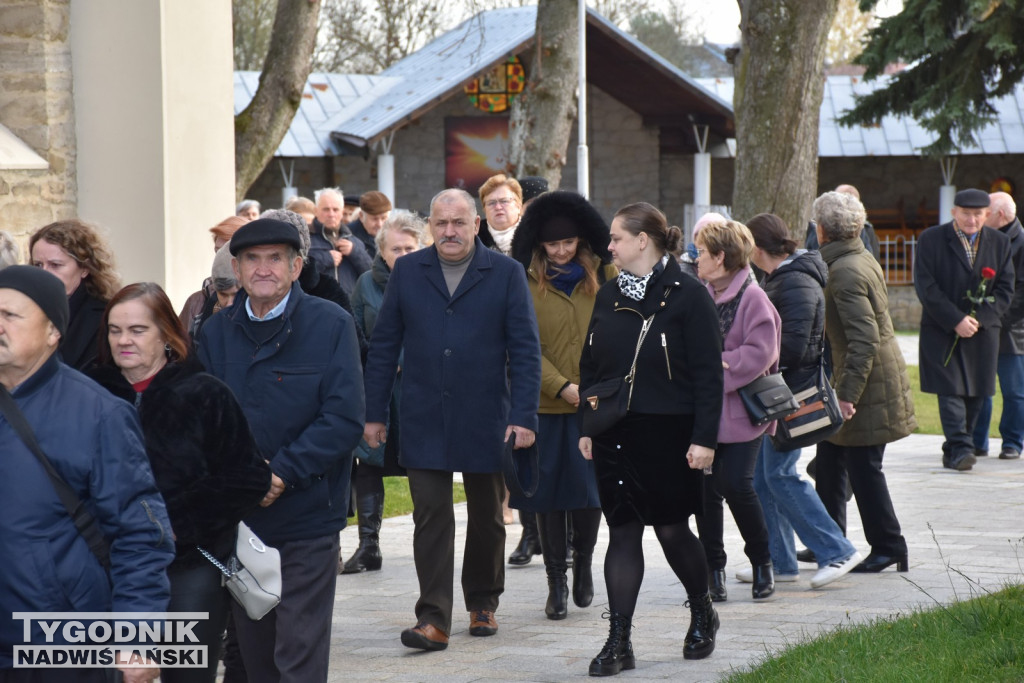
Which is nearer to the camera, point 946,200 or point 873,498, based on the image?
point 873,498

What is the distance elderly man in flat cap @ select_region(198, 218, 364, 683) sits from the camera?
4.59 m

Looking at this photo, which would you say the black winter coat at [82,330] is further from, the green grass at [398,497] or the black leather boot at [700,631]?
the green grass at [398,497]

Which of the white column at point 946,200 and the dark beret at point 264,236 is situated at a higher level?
the white column at point 946,200

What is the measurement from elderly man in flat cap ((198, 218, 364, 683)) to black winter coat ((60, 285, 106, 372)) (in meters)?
0.48

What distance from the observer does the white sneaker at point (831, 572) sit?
23.3ft

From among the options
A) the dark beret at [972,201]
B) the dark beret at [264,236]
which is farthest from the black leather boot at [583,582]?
the dark beret at [972,201]

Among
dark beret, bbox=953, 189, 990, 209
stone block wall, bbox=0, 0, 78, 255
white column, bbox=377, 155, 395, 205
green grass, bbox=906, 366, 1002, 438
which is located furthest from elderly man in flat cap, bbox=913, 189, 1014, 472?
white column, bbox=377, 155, 395, 205

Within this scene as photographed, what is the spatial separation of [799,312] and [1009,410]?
18.6ft

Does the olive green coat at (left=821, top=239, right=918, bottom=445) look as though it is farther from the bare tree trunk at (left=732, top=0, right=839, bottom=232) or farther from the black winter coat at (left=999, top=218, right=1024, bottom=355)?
the bare tree trunk at (left=732, top=0, right=839, bottom=232)

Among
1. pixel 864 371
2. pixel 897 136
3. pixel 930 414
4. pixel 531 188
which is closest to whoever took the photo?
pixel 864 371

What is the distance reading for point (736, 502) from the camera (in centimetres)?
671

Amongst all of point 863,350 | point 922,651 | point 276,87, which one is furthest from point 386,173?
point 922,651

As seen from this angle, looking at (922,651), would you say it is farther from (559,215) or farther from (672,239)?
(559,215)

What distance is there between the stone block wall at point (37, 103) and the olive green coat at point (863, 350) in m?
5.49
